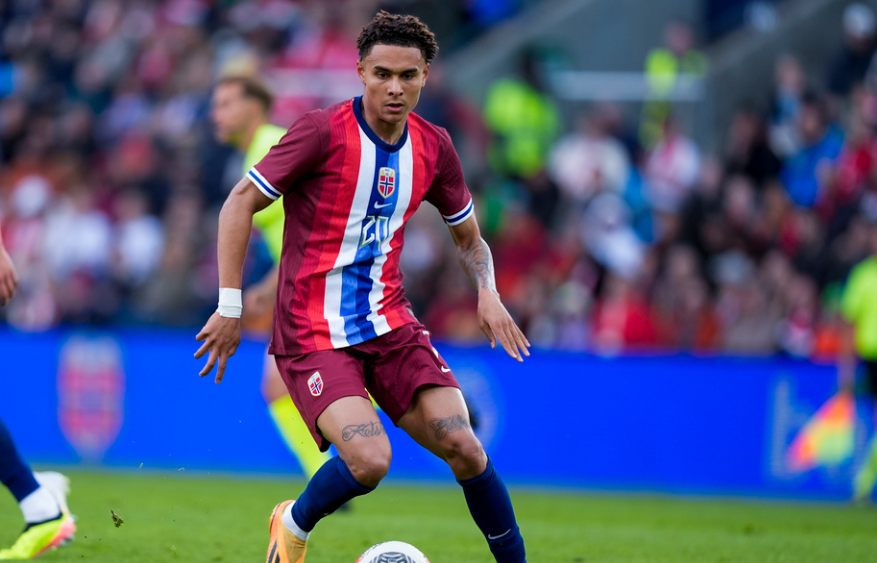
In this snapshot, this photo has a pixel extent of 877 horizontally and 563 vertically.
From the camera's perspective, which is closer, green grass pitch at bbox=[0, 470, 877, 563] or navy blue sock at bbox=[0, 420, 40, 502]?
navy blue sock at bbox=[0, 420, 40, 502]

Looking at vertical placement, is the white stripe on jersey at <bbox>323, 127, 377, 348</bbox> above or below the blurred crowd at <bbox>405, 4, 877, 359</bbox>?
above

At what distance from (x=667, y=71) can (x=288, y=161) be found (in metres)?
10.8

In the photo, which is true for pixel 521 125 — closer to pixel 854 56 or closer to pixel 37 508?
pixel 854 56

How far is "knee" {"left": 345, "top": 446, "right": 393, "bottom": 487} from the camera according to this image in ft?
15.7

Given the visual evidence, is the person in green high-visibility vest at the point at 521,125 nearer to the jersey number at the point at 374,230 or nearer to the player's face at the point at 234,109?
the player's face at the point at 234,109

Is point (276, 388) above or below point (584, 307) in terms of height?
above

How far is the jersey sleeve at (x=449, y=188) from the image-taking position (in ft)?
17.3

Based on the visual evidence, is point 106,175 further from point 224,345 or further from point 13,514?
point 224,345

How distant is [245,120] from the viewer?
7.60 meters

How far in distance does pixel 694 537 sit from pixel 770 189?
6291mm

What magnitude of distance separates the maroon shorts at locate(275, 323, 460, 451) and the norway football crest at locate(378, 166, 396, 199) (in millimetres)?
593

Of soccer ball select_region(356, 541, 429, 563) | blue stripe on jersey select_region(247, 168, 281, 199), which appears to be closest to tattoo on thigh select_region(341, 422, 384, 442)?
soccer ball select_region(356, 541, 429, 563)

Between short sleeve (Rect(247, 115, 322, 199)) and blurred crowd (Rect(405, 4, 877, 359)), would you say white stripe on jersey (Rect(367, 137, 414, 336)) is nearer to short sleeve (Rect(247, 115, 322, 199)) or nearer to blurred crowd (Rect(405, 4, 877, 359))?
short sleeve (Rect(247, 115, 322, 199))

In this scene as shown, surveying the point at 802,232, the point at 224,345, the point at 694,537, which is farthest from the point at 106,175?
the point at 224,345
